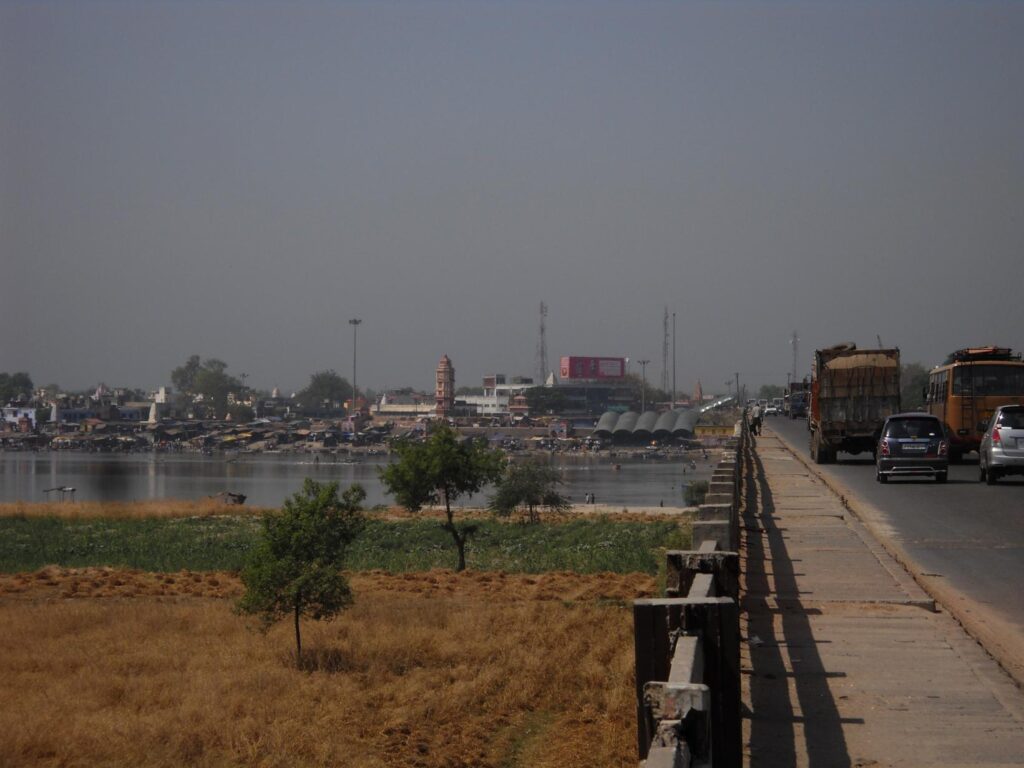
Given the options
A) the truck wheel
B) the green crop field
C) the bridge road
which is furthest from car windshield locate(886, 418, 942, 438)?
the truck wheel

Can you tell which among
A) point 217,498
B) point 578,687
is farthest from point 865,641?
point 217,498

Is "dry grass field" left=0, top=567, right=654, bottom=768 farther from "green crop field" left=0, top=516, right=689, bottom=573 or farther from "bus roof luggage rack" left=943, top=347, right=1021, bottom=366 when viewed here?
"bus roof luggage rack" left=943, top=347, right=1021, bottom=366

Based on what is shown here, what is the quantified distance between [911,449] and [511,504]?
3590cm

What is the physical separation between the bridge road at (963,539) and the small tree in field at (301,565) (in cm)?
890

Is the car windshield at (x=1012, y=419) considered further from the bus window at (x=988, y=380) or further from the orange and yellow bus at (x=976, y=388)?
the bus window at (x=988, y=380)

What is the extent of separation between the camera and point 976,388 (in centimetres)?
3281

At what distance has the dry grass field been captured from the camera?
12555mm

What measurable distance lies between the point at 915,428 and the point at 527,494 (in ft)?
119

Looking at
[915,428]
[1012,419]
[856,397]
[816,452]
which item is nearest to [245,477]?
[816,452]

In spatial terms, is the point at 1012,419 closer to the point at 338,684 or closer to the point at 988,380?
the point at 988,380

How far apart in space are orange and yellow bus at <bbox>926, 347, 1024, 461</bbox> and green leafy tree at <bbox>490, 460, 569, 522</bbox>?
2985 cm

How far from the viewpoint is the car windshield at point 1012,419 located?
26.2 m

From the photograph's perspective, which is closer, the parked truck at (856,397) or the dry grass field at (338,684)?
the dry grass field at (338,684)

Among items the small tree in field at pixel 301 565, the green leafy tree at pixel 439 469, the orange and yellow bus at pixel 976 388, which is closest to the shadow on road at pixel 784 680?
the small tree in field at pixel 301 565
